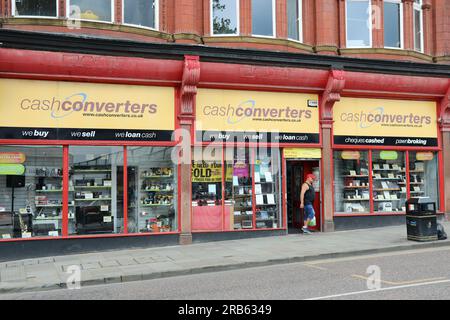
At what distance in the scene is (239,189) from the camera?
14.7m

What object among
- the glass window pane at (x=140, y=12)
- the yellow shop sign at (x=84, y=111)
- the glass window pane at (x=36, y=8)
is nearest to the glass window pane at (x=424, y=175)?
the yellow shop sign at (x=84, y=111)

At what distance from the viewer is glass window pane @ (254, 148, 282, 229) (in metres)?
14.9

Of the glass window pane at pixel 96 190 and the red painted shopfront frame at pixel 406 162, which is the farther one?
the red painted shopfront frame at pixel 406 162

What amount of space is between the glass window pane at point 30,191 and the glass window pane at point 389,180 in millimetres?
10231

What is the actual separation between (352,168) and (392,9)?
19.5 ft

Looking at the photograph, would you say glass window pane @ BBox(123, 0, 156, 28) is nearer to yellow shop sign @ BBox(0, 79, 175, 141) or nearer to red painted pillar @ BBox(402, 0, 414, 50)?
yellow shop sign @ BBox(0, 79, 175, 141)

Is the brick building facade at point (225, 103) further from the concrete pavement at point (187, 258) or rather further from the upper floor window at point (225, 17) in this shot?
the concrete pavement at point (187, 258)

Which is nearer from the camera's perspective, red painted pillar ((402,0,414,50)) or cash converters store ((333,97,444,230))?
cash converters store ((333,97,444,230))

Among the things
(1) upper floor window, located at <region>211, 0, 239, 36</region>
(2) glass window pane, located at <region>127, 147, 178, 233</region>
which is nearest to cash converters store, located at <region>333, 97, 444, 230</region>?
(1) upper floor window, located at <region>211, 0, 239, 36</region>

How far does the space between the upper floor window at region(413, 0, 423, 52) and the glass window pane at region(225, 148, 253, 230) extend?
7917 millimetres

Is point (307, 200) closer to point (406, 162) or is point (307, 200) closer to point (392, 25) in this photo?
point (406, 162)

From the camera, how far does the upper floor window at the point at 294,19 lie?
15.7m

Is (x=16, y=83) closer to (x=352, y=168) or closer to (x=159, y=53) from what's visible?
(x=159, y=53)
